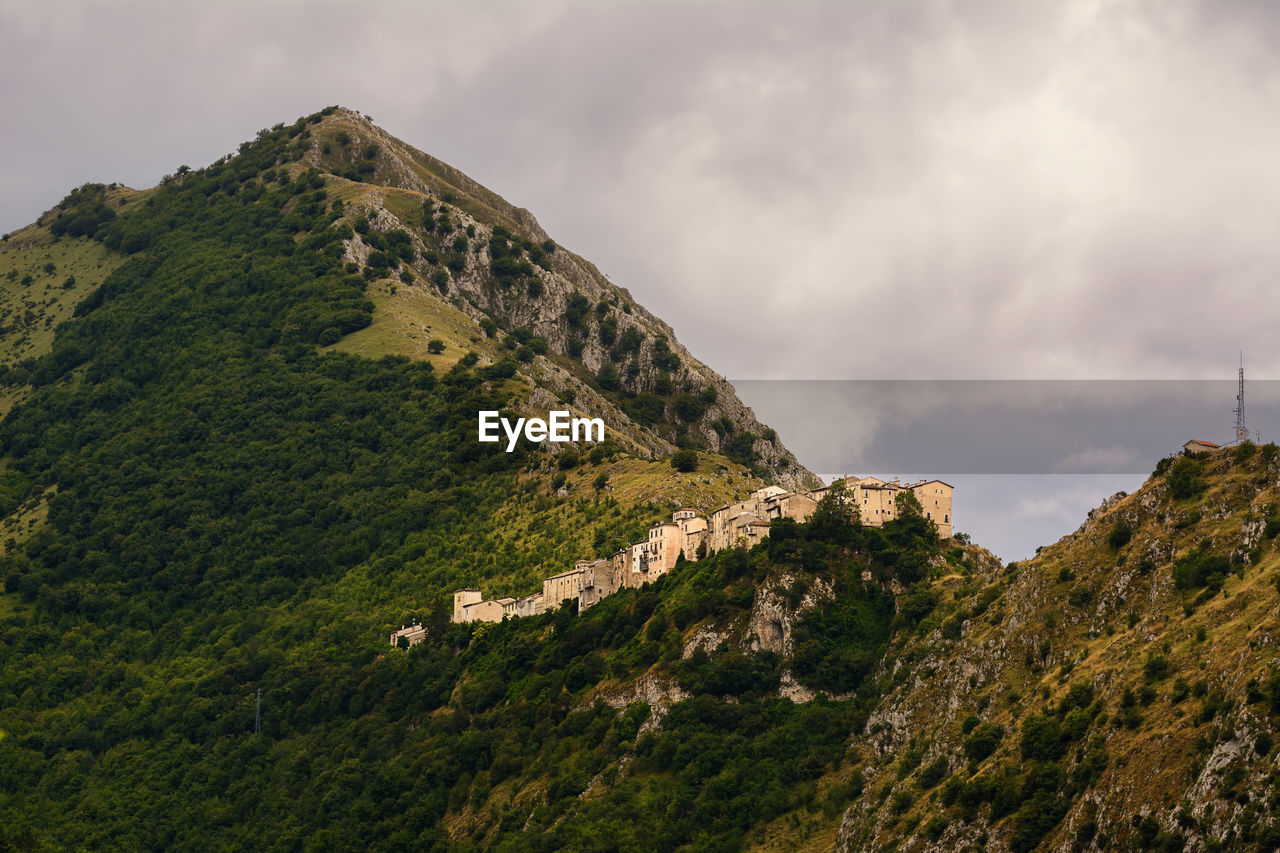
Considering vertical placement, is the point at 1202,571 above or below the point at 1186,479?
below

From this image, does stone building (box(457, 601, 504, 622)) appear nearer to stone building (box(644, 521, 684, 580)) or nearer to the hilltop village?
the hilltop village

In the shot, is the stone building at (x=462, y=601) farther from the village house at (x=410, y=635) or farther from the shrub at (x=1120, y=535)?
the shrub at (x=1120, y=535)

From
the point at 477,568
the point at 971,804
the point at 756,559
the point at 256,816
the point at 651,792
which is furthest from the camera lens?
the point at 477,568

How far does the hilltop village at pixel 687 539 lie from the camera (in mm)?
155875

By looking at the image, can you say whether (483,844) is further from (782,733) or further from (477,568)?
(477,568)

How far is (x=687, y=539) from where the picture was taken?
164m

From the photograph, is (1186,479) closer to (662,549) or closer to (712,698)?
(712,698)

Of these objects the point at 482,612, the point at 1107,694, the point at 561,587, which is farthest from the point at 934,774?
the point at 482,612

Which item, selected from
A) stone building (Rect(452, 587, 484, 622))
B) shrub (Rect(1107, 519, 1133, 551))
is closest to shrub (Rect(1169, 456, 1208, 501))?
shrub (Rect(1107, 519, 1133, 551))

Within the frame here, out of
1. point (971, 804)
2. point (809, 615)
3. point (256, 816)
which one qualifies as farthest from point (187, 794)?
point (971, 804)

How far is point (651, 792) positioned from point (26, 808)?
72718 millimetres

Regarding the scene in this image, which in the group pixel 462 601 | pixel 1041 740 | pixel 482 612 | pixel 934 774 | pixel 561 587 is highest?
pixel 561 587

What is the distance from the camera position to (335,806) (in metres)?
158

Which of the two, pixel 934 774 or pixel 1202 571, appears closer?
pixel 1202 571
